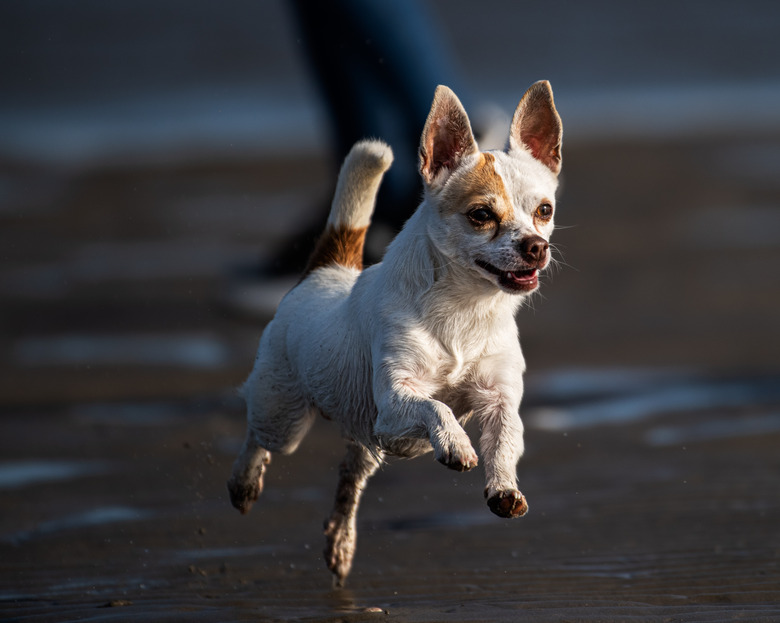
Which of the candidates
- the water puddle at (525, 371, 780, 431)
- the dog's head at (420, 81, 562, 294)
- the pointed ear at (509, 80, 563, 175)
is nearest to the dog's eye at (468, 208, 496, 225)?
the dog's head at (420, 81, 562, 294)

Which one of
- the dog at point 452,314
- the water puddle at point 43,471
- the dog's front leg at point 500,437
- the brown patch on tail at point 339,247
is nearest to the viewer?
the dog's front leg at point 500,437

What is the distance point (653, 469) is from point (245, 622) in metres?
2.72

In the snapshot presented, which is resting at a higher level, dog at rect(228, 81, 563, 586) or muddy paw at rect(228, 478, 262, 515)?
dog at rect(228, 81, 563, 586)

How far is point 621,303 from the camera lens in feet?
32.7

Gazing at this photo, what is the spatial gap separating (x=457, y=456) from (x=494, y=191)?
0.84 m

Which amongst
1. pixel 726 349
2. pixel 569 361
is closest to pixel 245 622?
pixel 569 361

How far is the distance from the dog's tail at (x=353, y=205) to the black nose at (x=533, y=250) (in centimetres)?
94

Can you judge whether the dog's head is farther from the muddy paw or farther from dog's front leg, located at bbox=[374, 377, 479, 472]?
the muddy paw

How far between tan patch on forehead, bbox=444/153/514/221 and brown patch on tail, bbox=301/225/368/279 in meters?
0.86

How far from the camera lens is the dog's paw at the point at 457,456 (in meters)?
3.81

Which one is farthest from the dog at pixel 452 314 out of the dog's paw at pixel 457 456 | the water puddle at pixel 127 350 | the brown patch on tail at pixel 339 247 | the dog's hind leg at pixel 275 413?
the water puddle at pixel 127 350

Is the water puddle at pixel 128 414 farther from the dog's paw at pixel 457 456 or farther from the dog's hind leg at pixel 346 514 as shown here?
the dog's paw at pixel 457 456

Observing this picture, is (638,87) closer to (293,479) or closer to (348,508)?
(293,479)

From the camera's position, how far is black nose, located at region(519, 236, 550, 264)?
396 cm
